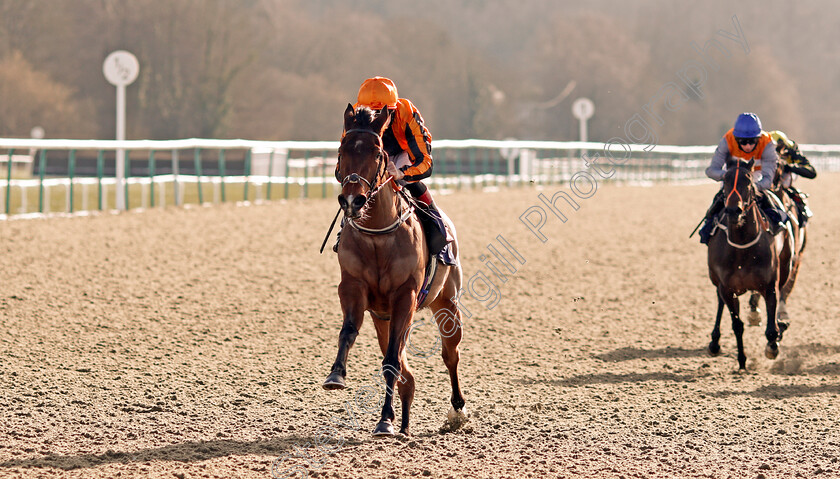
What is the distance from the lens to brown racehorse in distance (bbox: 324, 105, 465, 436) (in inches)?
189

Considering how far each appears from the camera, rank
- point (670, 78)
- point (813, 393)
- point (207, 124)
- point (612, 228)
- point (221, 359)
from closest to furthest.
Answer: point (813, 393), point (221, 359), point (612, 228), point (207, 124), point (670, 78)

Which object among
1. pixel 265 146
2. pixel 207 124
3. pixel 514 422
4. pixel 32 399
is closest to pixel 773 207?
pixel 514 422

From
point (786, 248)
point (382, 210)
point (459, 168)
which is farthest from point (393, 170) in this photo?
point (459, 168)

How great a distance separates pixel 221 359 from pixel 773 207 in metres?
4.79

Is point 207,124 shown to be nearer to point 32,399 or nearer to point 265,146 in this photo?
point 265,146

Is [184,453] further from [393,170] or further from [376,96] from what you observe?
[376,96]

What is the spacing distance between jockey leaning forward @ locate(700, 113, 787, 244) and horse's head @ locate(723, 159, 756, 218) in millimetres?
339

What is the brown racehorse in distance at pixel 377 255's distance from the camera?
4809 millimetres

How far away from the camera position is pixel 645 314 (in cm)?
1029

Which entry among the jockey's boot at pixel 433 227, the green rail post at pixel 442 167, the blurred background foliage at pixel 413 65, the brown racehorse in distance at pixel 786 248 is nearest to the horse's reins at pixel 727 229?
the brown racehorse in distance at pixel 786 248

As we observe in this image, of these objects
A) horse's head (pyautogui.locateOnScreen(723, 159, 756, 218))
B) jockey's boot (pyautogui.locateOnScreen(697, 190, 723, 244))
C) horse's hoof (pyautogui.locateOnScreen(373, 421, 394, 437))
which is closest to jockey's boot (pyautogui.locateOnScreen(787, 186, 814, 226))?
jockey's boot (pyautogui.locateOnScreen(697, 190, 723, 244))

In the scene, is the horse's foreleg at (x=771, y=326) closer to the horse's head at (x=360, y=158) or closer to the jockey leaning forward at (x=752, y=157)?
the jockey leaning forward at (x=752, y=157)

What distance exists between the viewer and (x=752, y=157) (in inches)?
325

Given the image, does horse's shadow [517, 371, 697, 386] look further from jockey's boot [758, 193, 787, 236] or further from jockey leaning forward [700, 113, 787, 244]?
jockey's boot [758, 193, 787, 236]
